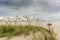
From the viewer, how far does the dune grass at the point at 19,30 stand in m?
2.90

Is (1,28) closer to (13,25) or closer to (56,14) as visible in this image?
(13,25)

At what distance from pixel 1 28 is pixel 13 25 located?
29 cm

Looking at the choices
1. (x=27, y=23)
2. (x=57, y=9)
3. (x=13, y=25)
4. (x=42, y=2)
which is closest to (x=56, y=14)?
(x=57, y=9)

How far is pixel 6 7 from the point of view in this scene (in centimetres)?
332

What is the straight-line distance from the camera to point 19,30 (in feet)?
9.63

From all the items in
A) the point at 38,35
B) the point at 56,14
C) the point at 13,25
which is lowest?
the point at 38,35

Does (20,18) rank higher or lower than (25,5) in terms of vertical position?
lower

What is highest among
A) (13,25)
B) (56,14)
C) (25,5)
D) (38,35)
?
(25,5)

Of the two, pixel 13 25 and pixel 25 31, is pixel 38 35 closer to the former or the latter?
pixel 25 31

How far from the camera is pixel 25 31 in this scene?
2.92 metres

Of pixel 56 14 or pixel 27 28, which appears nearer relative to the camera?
pixel 27 28

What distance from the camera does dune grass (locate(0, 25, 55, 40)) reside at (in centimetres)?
290

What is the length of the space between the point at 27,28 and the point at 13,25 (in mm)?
360

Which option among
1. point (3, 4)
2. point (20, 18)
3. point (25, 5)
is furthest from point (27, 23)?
point (3, 4)
